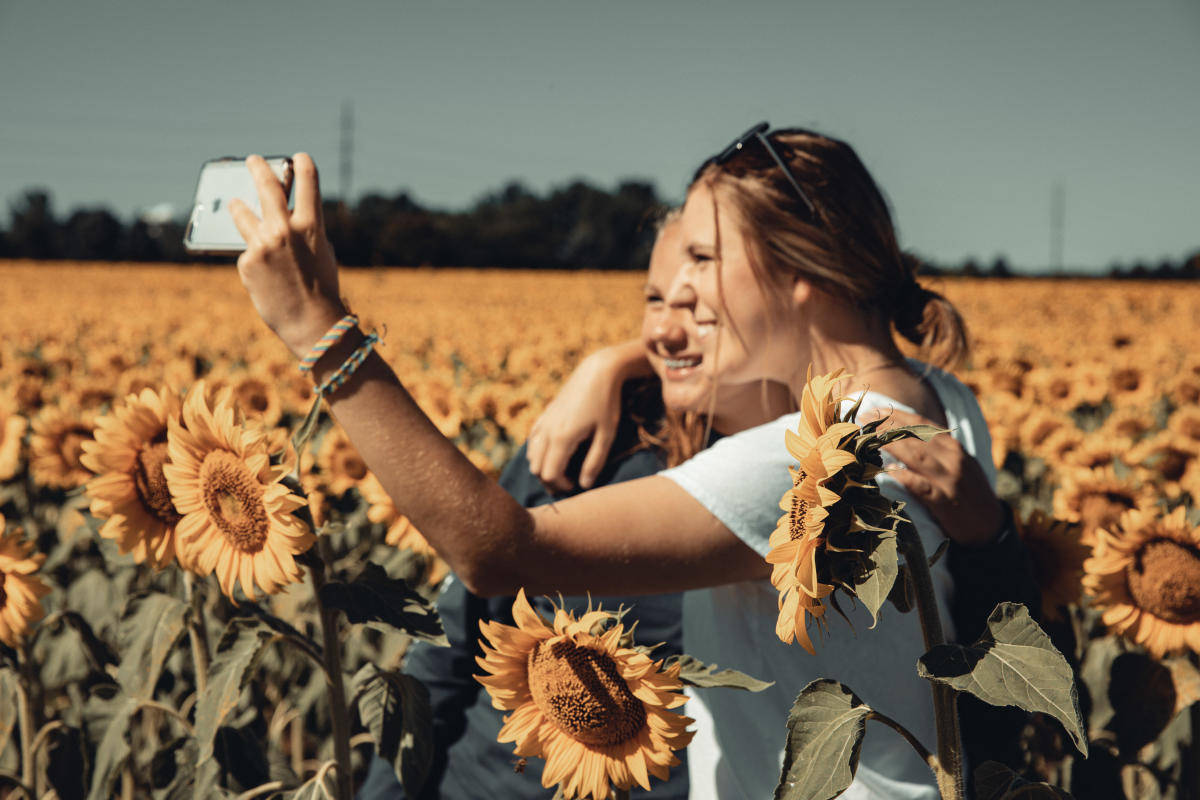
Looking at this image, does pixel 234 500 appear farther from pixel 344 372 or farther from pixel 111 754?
pixel 111 754

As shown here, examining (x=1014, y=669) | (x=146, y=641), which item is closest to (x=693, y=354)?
(x=1014, y=669)

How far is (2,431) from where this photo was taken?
2574 millimetres

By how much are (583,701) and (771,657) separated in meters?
0.55

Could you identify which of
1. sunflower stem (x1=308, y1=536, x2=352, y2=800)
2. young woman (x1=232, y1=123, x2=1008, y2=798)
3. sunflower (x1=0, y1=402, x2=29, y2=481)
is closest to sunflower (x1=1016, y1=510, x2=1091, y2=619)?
young woman (x1=232, y1=123, x2=1008, y2=798)

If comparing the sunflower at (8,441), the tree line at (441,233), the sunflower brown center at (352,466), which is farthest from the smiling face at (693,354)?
the tree line at (441,233)

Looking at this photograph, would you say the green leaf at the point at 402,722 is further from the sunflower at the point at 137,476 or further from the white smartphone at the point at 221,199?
the white smartphone at the point at 221,199

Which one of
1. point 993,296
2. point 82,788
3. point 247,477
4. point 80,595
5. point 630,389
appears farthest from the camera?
point 993,296

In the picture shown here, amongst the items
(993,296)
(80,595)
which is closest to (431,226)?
(993,296)

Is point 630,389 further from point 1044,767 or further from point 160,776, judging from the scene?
point 1044,767

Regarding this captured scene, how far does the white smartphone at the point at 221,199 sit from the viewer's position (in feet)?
4.09

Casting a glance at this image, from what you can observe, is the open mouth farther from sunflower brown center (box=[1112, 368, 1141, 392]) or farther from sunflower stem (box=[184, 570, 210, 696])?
sunflower brown center (box=[1112, 368, 1141, 392])

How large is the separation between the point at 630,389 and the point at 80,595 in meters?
1.78

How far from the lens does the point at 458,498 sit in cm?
126

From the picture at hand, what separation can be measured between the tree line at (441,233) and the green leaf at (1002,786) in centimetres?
4000
